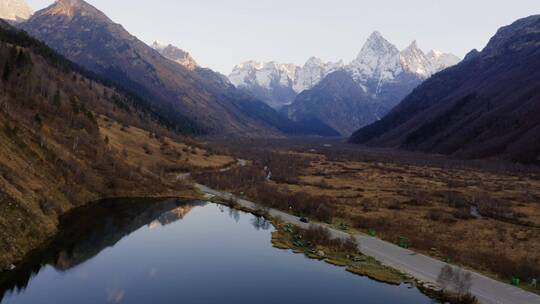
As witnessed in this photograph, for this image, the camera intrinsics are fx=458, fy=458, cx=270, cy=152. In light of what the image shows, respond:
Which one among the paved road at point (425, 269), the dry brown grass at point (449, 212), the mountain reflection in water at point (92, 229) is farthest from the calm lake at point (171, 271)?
the dry brown grass at point (449, 212)

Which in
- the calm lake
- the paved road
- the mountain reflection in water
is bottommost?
the mountain reflection in water

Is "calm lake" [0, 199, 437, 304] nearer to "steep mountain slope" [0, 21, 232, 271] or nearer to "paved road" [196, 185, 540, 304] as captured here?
"steep mountain slope" [0, 21, 232, 271]

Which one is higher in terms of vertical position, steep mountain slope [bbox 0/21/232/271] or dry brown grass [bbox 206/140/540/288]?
dry brown grass [bbox 206/140/540/288]

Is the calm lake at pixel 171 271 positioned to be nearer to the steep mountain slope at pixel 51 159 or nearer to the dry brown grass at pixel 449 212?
the steep mountain slope at pixel 51 159

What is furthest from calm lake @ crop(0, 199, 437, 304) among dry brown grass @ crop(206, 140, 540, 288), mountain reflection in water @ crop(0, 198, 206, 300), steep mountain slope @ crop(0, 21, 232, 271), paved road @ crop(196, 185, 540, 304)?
dry brown grass @ crop(206, 140, 540, 288)

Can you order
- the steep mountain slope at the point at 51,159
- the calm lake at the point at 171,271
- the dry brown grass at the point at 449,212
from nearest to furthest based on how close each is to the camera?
the calm lake at the point at 171,271, the steep mountain slope at the point at 51,159, the dry brown grass at the point at 449,212

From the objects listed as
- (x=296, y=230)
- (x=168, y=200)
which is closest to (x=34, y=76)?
(x=168, y=200)

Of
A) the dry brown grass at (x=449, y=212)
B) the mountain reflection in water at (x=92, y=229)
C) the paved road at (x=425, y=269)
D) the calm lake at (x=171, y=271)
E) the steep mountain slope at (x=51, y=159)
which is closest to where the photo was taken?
the calm lake at (x=171, y=271)
